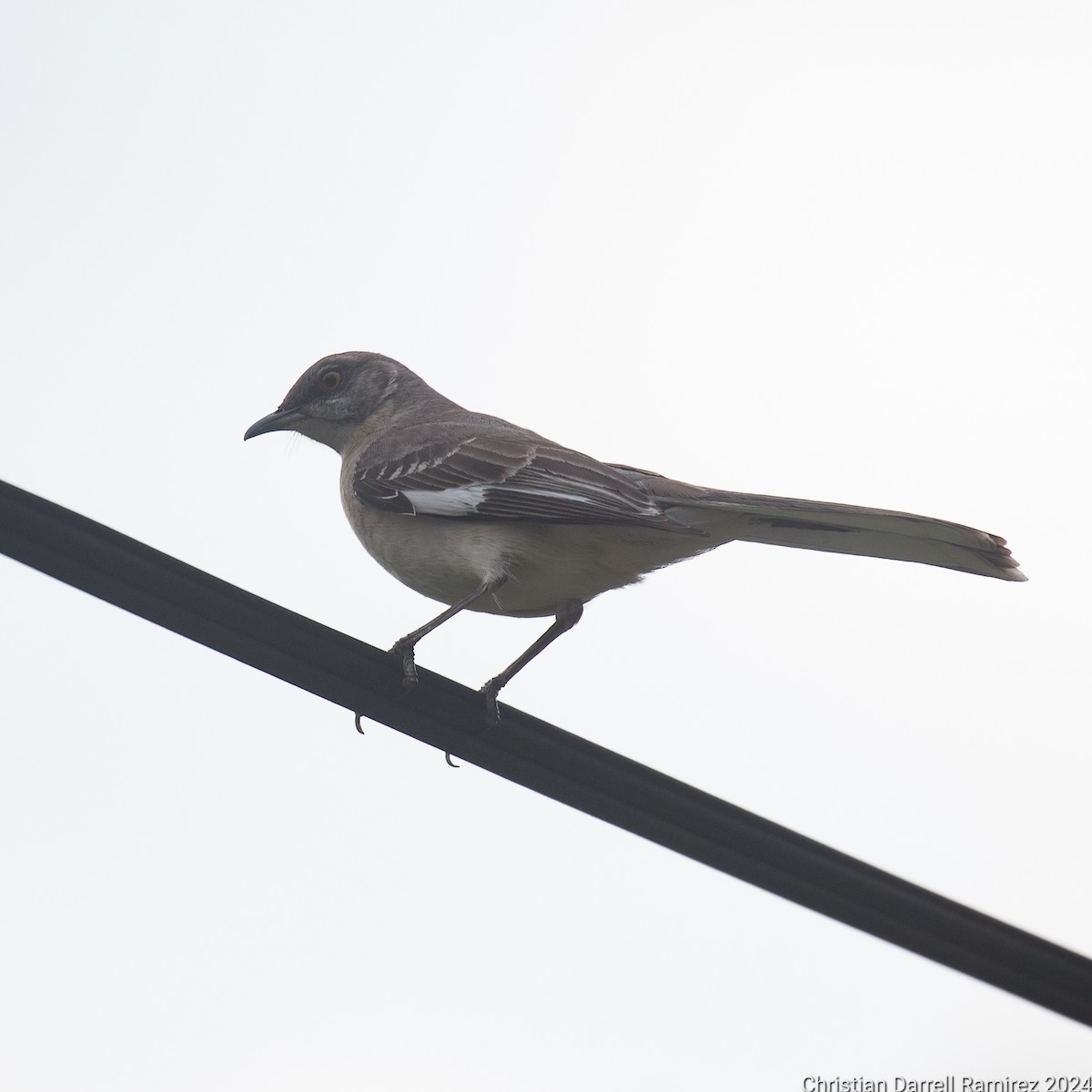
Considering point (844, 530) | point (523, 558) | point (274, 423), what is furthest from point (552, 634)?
point (274, 423)


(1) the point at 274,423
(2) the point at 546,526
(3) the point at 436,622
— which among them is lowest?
(3) the point at 436,622

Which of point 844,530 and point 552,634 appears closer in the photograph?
point 844,530

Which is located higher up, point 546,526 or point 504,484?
point 504,484

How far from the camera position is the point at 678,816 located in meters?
3.08

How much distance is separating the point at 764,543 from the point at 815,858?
5.92 feet

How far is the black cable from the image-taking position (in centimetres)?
300

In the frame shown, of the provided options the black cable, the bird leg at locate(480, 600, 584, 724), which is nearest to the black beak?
the bird leg at locate(480, 600, 584, 724)

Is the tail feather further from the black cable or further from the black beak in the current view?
the black beak

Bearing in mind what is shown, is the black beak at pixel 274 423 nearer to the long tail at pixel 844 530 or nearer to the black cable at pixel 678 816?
the long tail at pixel 844 530

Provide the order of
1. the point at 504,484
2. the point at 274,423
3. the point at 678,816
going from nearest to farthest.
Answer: the point at 678,816 < the point at 504,484 < the point at 274,423

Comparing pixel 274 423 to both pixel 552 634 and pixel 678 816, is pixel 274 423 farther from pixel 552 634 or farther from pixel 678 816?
pixel 678 816

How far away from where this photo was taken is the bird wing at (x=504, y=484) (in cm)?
470

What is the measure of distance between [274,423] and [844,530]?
369cm

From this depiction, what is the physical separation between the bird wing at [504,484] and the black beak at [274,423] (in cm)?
122
